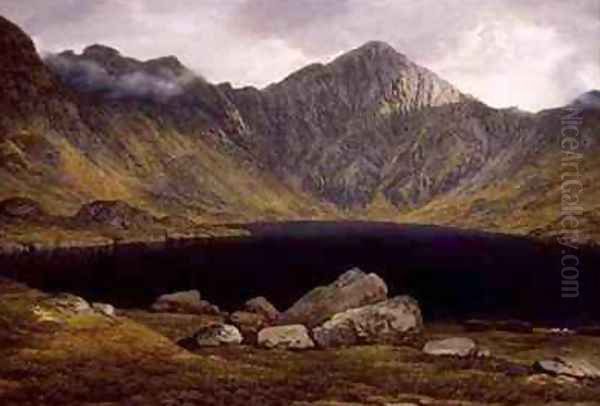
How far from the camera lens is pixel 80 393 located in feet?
212

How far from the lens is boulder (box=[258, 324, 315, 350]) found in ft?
295

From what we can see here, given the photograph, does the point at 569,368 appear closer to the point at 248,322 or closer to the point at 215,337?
the point at 215,337

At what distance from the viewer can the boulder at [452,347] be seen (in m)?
86.2

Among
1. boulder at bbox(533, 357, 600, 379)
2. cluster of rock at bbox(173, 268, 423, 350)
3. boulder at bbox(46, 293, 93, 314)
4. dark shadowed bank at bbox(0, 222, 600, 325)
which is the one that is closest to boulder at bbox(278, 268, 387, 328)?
cluster of rock at bbox(173, 268, 423, 350)

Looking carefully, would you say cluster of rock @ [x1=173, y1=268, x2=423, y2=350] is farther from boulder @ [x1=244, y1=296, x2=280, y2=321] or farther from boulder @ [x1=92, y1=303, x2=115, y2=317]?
boulder @ [x1=92, y1=303, x2=115, y2=317]

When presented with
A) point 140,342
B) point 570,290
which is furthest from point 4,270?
point 570,290

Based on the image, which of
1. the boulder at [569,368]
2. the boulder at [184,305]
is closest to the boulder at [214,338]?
the boulder at [184,305]

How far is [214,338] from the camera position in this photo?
91.0 meters

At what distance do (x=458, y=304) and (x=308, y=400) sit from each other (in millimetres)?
72737

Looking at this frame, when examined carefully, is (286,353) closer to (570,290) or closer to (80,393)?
(80,393)

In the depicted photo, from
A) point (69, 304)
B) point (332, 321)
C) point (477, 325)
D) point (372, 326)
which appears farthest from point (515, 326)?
point (69, 304)

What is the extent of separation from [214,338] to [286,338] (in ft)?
26.1

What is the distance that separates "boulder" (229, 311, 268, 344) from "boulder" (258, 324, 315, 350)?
14.3 feet

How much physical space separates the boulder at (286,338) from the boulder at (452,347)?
12887 millimetres
